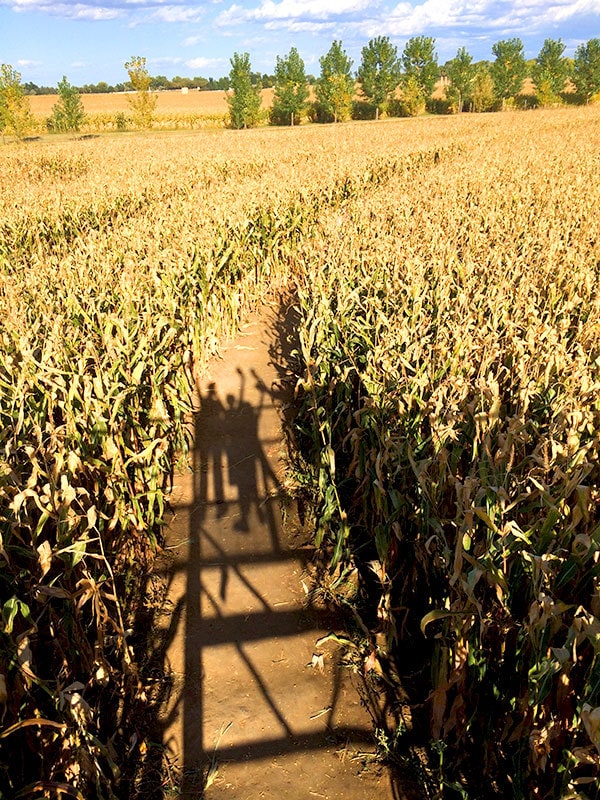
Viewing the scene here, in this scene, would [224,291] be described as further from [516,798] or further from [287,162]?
[287,162]

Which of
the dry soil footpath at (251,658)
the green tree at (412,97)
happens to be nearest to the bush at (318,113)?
the green tree at (412,97)

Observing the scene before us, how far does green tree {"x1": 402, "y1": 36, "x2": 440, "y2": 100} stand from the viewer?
5922 centimetres

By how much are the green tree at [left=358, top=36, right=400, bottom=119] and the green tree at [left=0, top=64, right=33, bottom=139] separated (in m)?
38.5

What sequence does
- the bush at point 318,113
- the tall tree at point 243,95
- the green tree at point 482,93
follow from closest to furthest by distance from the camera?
the tall tree at point 243,95 → the bush at point 318,113 → the green tree at point 482,93

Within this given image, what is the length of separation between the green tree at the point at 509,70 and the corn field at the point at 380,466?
62395 mm

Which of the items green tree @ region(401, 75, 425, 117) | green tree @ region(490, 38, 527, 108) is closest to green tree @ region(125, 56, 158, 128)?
green tree @ region(401, 75, 425, 117)

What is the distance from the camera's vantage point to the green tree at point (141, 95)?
3441 cm

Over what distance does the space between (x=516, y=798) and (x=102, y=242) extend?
7.36 m

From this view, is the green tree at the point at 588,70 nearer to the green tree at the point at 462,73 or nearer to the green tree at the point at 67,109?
the green tree at the point at 462,73

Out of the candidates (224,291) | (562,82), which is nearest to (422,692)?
(224,291)

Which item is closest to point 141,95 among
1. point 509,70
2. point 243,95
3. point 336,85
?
point 243,95

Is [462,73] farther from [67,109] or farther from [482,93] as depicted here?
[67,109]

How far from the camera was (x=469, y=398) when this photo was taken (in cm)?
361

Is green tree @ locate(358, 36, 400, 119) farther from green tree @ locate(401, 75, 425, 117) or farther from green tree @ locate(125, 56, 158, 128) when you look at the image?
green tree @ locate(125, 56, 158, 128)
